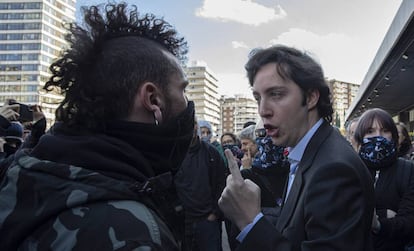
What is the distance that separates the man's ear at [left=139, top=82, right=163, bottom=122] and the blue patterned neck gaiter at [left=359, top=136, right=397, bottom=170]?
2117 mm

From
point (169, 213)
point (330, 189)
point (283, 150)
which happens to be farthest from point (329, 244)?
point (283, 150)

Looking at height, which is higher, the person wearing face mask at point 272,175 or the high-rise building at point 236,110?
the high-rise building at point 236,110

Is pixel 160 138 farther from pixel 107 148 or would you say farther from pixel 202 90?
pixel 202 90

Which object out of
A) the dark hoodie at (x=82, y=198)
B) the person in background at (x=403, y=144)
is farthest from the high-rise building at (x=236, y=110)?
the dark hoodie at (x=82, y=198)

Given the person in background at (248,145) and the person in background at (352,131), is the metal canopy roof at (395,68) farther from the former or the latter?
the person in background at (248,145)

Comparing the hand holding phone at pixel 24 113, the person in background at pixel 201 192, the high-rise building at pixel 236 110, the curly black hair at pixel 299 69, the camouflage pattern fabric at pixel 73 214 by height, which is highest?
the high-rise building at pixel 236 110

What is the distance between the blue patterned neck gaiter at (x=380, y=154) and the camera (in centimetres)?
275

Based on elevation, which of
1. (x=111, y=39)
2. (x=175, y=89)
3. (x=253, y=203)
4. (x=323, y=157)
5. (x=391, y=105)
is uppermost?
(x=391, y=105)

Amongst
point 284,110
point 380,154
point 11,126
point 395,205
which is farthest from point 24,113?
point 395,205

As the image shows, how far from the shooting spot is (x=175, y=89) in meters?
1.31

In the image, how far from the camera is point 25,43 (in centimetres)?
9144

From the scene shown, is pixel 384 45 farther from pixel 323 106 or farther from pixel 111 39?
pixel 111 39

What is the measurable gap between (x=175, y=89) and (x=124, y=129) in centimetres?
26

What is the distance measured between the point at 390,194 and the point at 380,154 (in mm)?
303
